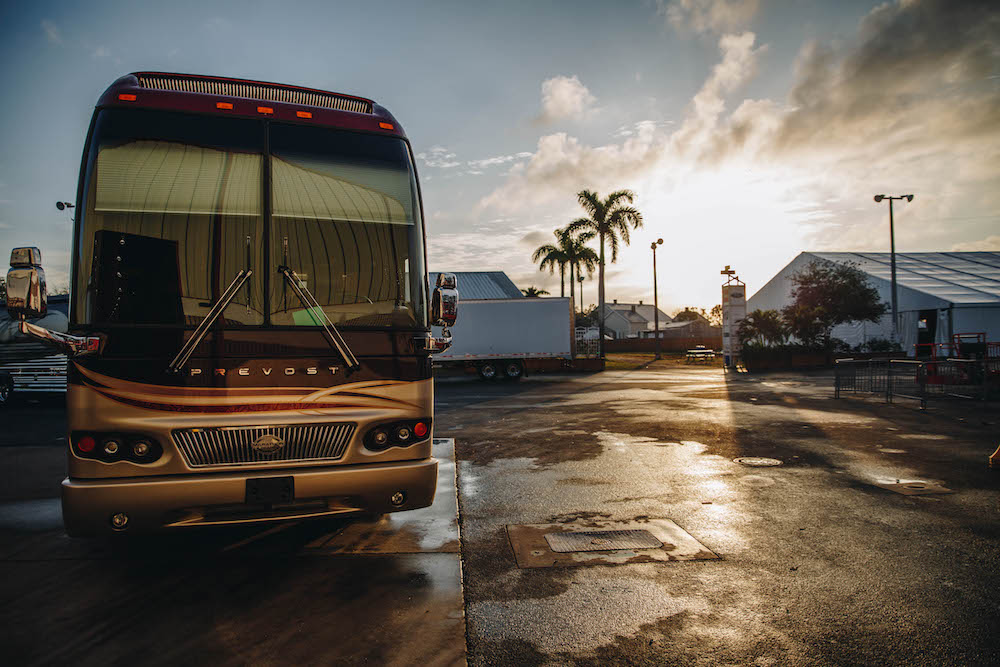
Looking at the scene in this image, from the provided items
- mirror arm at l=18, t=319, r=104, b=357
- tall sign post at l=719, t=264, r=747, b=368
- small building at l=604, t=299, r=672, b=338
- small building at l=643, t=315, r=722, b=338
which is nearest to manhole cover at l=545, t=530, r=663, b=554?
mirror arm at l=18, t=319, r=104, b=357

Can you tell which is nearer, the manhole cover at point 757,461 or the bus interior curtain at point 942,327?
the manhole cover at point 757,461

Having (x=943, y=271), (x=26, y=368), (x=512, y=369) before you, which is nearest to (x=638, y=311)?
(x=943, y=271)

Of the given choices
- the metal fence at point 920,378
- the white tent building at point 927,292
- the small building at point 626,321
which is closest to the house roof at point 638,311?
the small building at point 626,321

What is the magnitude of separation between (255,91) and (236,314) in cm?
171

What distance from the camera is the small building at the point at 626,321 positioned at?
100m

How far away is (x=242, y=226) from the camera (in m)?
4.04

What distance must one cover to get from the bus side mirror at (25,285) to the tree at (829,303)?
34.6m

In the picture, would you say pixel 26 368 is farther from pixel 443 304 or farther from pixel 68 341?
pixel 443 304

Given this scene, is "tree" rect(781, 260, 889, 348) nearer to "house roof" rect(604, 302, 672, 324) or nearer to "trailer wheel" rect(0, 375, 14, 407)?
"trailer wheel" rect(0, 375, 14, 407)

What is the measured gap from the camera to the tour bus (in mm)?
3654

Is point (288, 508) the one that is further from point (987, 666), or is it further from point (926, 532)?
point (926, 532)

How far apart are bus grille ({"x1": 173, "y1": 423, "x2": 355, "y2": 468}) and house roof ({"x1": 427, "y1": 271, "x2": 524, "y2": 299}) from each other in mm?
34237

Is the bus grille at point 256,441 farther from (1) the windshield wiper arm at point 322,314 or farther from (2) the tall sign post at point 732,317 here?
(2) the tall sign post at point 732,317

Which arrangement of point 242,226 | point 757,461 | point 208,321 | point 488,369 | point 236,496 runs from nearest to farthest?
point 236,496 → point 208,321 → point 242,226 → point 757,461 → point 488,369
